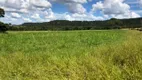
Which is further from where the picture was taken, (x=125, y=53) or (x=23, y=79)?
(x=125, y=53)

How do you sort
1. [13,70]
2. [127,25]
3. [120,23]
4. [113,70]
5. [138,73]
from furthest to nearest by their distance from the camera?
1. [120,23]
2. [127,25]
3. [13,70]
4. [113,70]
5. [138,73]

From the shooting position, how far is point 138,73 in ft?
20.0

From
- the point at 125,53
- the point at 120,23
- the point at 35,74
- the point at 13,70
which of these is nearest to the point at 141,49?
the point at 125,53

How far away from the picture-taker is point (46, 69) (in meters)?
8.38

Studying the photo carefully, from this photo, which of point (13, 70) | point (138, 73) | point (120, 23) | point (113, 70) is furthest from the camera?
point (120, 23)

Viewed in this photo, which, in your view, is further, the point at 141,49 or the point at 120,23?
the point at 120,23

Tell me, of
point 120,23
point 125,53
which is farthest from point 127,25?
point 125,53

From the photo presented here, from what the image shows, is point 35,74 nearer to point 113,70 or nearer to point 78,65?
point 78,65

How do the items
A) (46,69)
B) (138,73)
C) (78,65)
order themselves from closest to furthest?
(138,73) → (78,65) → (46,69)

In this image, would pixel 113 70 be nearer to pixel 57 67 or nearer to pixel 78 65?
pixel 78 65

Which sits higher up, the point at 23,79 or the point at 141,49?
the point at 141,49

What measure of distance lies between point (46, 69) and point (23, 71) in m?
0.89

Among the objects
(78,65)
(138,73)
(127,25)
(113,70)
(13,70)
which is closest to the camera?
(138,73)

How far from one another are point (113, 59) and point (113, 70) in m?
1.96
